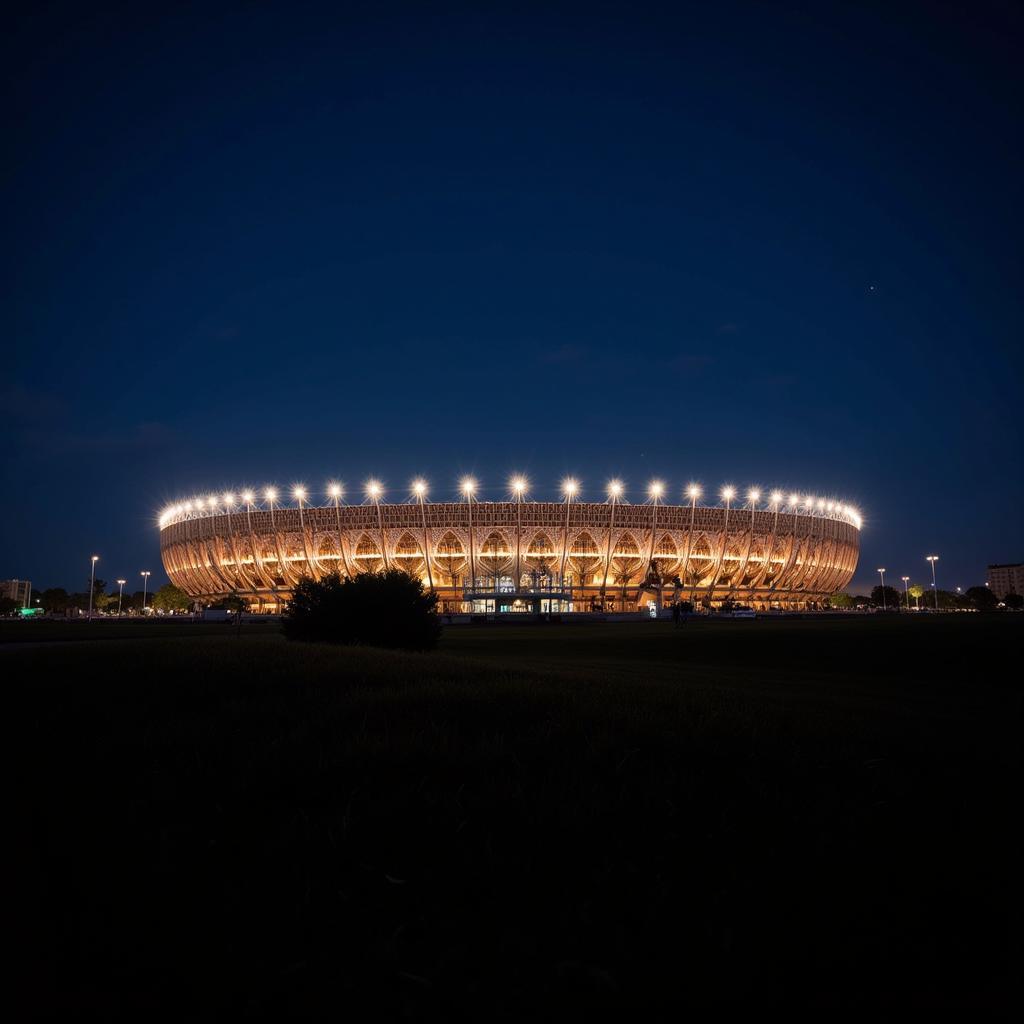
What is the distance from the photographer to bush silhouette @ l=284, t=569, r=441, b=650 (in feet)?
58.4

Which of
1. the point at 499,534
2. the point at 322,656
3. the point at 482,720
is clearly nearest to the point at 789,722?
the point at 482,720

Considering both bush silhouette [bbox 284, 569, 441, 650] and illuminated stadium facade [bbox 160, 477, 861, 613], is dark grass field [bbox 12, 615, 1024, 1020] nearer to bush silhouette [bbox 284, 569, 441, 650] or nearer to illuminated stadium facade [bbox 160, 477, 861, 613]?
bush silhouette [bbox 284, 569, 441, 650]

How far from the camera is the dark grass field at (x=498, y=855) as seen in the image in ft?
9.76

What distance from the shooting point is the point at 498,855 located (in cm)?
388

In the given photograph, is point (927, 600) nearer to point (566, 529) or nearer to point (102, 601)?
point (566, 529)

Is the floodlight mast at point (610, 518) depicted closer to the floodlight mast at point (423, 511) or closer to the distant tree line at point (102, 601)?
the floodlight mast at point (423, 511)

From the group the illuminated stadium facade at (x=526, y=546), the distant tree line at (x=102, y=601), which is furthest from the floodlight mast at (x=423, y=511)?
the distant tree line at (x=102, y=601)

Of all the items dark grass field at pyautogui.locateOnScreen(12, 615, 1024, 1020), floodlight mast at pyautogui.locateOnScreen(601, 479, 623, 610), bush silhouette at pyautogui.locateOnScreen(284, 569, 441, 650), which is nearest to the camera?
dark grass field at pyautogui.locateOnScreen(12, 615, 1024, 1020)

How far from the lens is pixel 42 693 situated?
7523mm

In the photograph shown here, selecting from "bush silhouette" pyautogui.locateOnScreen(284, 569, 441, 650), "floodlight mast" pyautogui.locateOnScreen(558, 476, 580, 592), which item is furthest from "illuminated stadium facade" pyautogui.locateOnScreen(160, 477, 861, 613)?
"bush silhouette" pyautogui.locateOnScreen(284, 569, 441, 650)

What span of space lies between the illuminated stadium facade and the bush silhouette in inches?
2786

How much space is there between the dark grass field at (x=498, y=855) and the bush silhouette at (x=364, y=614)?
34.2ft

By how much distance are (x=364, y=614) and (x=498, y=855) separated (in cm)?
1445

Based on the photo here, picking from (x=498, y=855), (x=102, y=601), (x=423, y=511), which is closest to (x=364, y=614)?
(x=498, y=855)
